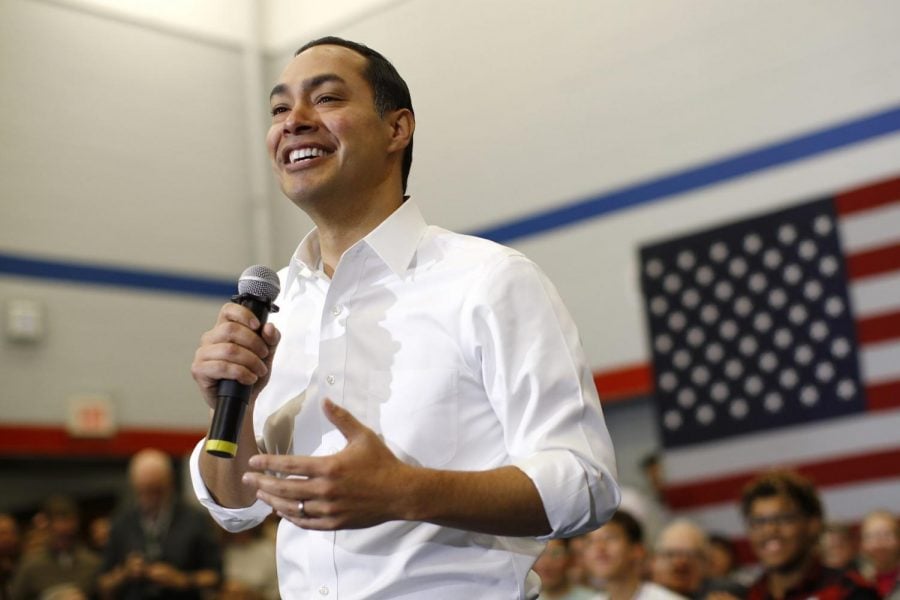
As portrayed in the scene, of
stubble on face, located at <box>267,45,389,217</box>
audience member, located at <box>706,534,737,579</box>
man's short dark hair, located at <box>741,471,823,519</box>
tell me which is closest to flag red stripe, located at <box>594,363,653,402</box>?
audience member, located at <box>706,534,737,579</box>

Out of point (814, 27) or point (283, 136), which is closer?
point (283, 136)

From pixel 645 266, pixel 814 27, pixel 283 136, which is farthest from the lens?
pixel 645 266

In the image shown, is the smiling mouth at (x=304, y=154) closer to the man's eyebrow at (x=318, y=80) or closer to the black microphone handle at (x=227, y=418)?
the man's eyebrow at (x=318, y=80)

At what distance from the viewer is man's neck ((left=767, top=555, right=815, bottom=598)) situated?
4.23 metres

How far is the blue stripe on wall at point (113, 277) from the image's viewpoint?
916 cm

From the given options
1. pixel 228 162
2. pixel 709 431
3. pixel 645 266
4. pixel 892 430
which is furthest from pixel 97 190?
pixel 892 430

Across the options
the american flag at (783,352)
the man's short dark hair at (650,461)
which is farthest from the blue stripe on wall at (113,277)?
the american flag at (783,352)

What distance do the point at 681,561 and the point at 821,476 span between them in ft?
7.36

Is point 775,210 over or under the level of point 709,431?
over

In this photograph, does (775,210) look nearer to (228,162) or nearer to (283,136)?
(228,162)

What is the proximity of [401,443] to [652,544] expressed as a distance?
5772mm

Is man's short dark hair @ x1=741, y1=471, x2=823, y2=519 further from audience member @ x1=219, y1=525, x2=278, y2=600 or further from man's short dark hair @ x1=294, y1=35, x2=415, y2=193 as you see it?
audience member @ x1=219, y1=525, x2=278, y2=600

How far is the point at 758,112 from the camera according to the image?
793 centimetres

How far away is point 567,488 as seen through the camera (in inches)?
65.6
